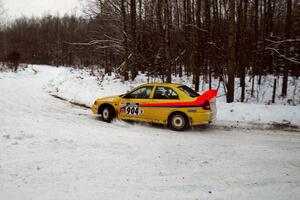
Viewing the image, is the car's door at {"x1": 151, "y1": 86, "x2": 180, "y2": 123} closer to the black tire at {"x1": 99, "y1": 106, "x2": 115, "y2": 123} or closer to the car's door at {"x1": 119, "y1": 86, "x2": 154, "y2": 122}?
the car's door at {"x1": 119, "y1": 86, "x2": 154, "y2": 122}

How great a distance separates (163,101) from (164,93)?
Result: 307 mm

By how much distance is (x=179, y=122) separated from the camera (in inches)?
334

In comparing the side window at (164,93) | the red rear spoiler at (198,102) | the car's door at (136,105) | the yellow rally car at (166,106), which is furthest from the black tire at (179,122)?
the car's door at (136,105)

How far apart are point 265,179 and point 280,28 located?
3172 cm

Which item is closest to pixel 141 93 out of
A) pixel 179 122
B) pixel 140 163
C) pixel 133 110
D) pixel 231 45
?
pixel 133 110

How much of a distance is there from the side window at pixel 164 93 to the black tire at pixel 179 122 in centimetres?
67

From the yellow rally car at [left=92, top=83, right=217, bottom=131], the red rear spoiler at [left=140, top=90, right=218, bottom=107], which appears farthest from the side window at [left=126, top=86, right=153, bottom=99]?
the red rear spoiler at [left=140, top=90, right=218, bottom=107]

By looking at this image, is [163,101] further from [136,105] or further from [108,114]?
[108,114]

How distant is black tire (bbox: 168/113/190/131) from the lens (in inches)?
332

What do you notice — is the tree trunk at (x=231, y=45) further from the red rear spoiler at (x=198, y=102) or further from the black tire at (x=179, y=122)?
the black tire at (x=179, y=122)

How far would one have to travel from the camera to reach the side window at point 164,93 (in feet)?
28.3

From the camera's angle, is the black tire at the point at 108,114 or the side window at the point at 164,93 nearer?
the side window at the point at 164,93

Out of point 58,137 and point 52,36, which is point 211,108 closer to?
point 58,137

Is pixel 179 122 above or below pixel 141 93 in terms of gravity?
below
